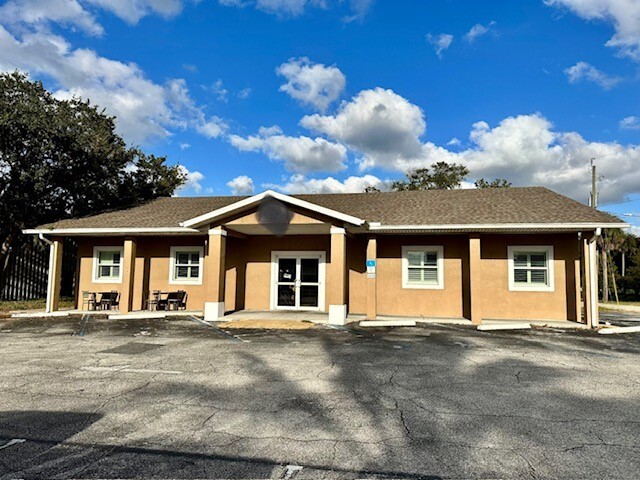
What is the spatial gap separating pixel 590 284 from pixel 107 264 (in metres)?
16.9

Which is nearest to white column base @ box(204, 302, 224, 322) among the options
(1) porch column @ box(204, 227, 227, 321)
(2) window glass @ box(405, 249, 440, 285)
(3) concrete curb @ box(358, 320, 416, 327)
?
(1) porch column @ box(204, 227, 227, 321)

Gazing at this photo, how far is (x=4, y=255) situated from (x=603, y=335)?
75.3 feet

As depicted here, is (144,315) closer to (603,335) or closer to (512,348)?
(512,348)

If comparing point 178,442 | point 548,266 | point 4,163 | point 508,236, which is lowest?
point 178,442

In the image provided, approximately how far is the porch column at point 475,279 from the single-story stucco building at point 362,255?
0.10 ft

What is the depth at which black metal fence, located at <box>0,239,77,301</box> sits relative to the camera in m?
18.3

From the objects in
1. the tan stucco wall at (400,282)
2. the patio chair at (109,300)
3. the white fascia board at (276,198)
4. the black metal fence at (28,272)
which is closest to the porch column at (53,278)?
the patio chair at (109,300)

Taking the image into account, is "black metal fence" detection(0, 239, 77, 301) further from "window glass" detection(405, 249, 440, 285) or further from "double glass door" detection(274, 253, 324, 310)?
"window glass" detection(405, 249, 440, 285)

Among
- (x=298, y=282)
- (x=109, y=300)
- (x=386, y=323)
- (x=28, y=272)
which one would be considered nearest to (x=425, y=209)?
(x=386, y=323)

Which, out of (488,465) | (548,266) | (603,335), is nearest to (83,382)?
(488,465)

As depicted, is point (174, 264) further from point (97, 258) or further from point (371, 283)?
point (371, 283)

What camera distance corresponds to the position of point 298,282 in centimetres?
1509

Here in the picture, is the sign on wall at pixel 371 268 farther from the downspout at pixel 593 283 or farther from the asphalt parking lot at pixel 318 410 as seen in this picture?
the downspout at pixel 593 283

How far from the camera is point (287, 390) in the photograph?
570cm
